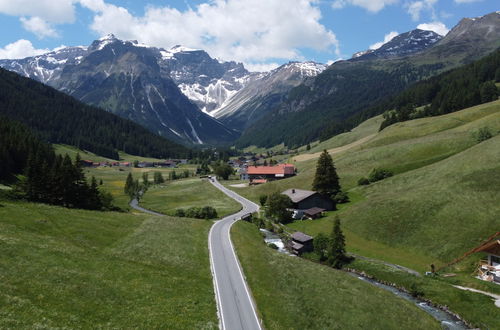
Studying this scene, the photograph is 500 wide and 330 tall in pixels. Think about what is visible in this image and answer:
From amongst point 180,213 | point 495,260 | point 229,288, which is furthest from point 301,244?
point 180,213

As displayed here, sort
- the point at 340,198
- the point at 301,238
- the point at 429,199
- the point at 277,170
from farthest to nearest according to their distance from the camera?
the point at 277,170, the point at 340,198, the point at 429,199, the point at 301,238

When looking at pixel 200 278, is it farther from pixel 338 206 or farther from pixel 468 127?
pixel 468 127

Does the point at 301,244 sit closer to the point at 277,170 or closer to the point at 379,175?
the point at 379,175

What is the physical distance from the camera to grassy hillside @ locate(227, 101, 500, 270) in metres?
61.8

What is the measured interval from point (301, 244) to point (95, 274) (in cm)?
4475

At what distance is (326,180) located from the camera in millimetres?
100500

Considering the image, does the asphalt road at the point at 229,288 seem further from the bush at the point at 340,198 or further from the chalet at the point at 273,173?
Result: the chalet at the point at 273,173

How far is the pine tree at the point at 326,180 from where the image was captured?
10046 centimetres

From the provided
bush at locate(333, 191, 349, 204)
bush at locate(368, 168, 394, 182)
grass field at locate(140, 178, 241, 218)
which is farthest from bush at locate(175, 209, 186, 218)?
bush at locate(368, 168, 394, 182)

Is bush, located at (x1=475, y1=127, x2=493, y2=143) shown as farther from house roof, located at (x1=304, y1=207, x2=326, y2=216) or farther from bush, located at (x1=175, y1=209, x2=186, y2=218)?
bush, located at (x1=175, y1=209, x2=186, y2=218)

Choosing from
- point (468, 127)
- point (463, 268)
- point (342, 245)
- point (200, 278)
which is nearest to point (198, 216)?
point (342, 245)

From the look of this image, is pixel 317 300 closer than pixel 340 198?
Yes

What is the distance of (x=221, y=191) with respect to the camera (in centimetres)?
14188

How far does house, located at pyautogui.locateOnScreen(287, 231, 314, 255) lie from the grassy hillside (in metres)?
9.77
